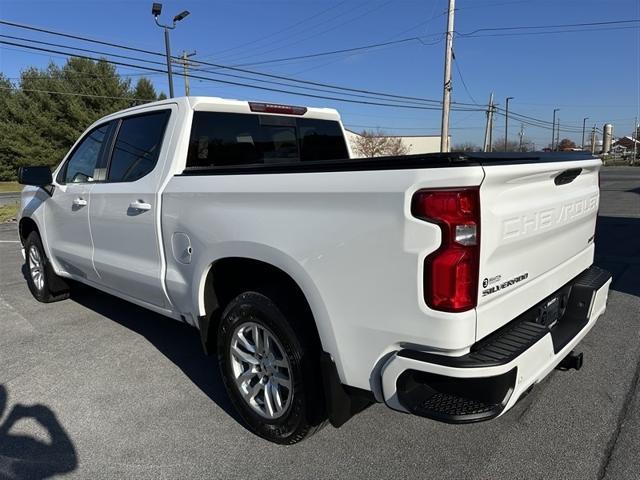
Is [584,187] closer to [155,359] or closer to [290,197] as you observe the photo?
[290,197]

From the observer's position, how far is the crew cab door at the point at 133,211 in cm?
→ 337

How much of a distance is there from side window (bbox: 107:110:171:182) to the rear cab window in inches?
11.2

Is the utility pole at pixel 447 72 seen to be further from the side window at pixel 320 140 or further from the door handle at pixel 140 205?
the door handle at pixel 140 205

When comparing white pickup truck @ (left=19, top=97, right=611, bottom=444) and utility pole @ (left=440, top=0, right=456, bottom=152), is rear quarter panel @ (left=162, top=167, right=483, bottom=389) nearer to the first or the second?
white pickup truck @ (left=19, top=97, right=611, bottom=444)

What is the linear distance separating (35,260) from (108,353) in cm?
224

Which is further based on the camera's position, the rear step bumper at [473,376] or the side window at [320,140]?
the side window at [320,140]

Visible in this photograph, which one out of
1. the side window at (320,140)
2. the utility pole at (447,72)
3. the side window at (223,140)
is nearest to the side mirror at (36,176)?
the side window at (223,140)

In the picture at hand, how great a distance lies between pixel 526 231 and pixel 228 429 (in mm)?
2030

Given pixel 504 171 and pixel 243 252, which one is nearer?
pixel 504 171

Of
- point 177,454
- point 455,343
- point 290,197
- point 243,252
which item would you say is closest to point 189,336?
point 177,454

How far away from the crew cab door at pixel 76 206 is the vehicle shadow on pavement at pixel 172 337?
696mm

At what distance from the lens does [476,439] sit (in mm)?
2730

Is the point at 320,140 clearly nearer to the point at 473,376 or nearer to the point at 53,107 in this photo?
the point at 473,376

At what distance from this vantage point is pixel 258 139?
12.9ft
